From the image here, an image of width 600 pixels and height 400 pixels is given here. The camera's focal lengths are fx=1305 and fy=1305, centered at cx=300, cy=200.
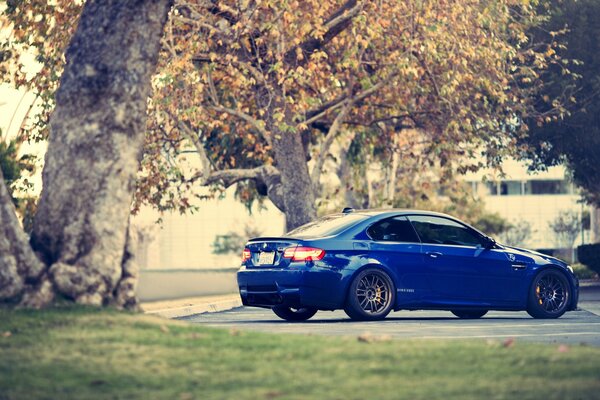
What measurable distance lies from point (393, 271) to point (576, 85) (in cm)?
1836

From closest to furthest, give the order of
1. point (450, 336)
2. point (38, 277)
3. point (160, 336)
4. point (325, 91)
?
point (160, 336) < point (38, 277) < point (450, 336) < point (325, 91)

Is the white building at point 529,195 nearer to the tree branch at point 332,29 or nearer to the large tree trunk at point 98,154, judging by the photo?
the tree branch at point 332,29

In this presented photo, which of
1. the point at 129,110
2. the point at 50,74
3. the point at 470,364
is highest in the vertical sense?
the point at 50,74

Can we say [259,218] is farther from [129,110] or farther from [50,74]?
[129,110]

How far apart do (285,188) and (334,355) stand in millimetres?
18101

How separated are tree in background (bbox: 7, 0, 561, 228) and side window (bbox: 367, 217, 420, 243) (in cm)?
806

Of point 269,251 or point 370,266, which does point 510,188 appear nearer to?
point 370,266

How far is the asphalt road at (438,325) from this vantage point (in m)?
13.6

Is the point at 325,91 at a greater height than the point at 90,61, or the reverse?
the point at 325,91

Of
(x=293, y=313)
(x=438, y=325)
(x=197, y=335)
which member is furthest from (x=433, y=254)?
(x=197, y=335)

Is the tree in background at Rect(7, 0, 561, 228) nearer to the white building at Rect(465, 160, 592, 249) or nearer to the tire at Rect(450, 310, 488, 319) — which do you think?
the tire at Rect(450, 310, 488, 319)

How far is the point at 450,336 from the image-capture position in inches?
521

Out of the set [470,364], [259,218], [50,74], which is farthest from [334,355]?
[259,218]

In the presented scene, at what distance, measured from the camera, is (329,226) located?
16469mm
